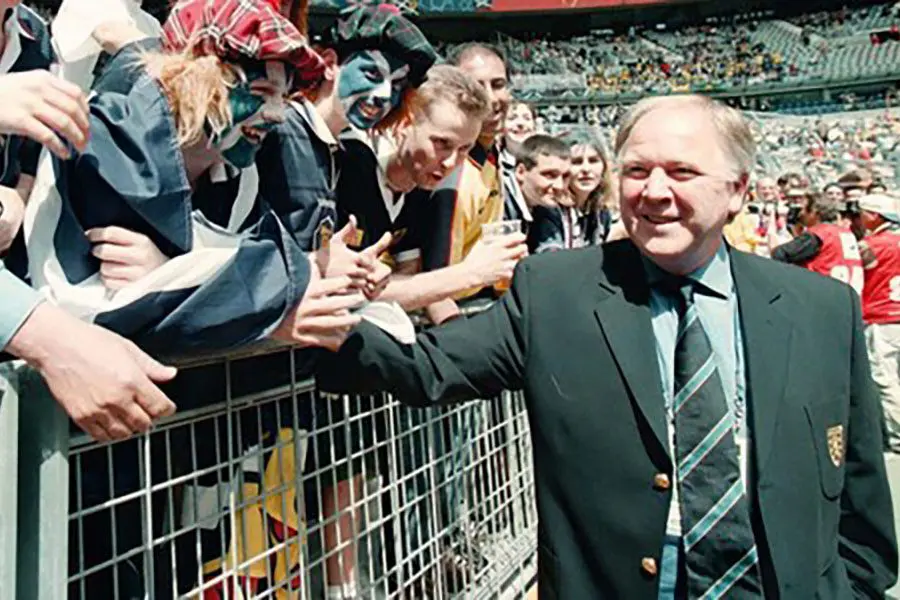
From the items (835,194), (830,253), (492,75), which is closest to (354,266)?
(492,75)

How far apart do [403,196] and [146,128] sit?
104 centimetres

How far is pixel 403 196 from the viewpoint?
2154 mm

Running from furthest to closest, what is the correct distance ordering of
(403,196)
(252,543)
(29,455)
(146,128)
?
(403,196) < (252,543) < (146,128) < (29,455)

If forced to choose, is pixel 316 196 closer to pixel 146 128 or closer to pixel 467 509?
pixel 146 128

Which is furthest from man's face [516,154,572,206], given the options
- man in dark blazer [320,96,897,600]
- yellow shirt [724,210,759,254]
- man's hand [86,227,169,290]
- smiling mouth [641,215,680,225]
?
yellow shirt [724,210,759,254]

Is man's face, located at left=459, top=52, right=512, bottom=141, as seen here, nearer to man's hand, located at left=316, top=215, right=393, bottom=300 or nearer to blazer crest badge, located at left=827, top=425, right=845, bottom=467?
man's hand, located at left=316, top=215, right=393, bottom=300

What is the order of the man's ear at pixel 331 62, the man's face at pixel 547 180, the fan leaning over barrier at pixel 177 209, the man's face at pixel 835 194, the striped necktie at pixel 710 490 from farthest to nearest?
the man's face at pixel 835 194
the man's face at pixel 547 180
the man's ear at pixel 331 62
the striped necktie at pixel 710 490
the fan leaning over barrier at pixel 177 209

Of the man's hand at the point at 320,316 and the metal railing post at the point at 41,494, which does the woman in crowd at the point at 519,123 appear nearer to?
the man's hand at the point at 320,316

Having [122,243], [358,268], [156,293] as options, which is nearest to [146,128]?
[122,243]

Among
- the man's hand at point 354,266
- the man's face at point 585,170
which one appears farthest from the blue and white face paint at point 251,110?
the man's face at point 585,170

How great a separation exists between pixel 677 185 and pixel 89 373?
1.00 metres

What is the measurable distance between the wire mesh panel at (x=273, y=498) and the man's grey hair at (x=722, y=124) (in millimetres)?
775

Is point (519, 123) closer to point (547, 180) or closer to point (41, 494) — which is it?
point (547, 180)

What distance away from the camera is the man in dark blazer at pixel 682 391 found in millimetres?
1322
